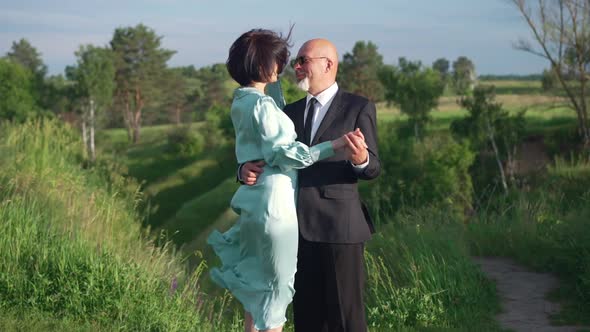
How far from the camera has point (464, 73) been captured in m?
112

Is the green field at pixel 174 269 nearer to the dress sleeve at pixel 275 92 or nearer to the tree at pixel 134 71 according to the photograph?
the dress sleeve at pixel 275 92

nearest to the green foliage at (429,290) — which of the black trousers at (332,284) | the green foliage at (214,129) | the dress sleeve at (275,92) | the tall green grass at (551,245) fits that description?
the tall green grass at (551,245)

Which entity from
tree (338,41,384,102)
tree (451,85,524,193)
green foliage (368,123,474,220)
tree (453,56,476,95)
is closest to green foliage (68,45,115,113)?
tree (338,41,384,102)

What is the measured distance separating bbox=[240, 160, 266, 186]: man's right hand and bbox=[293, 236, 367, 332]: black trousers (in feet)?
2.18

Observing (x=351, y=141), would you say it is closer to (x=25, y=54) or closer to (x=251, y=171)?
(x=251, y=171)

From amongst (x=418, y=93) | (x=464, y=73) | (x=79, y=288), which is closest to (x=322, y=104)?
(x=79, y=288)

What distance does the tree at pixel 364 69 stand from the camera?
76.5 m

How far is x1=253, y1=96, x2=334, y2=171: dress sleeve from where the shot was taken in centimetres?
361

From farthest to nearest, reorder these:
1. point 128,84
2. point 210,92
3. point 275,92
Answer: point 210,92, point 128,84, point 275,92

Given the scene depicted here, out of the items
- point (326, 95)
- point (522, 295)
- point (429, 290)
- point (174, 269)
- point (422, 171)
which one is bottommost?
point (422, 171)

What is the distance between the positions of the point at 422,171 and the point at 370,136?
4469 centimetres

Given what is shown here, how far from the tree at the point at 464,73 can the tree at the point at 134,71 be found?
40.5 metres

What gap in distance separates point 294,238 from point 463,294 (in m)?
3.68

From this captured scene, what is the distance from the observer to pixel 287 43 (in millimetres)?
3734
